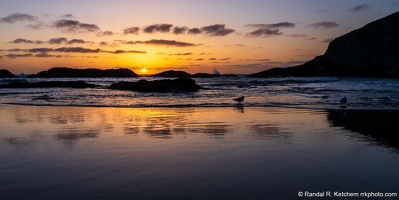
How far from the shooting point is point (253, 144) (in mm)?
8133

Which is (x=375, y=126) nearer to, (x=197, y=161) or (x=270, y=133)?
(x=270, y=133)

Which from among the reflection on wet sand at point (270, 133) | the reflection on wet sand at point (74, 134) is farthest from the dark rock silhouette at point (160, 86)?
the reflection on wet sand at point (270, 133)

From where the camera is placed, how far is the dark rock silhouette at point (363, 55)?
107 meters

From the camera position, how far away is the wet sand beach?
4980 mm

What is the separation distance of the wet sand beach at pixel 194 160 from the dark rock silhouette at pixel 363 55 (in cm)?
9874

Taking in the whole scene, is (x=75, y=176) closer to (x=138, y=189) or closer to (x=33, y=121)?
(x=138, y=189)

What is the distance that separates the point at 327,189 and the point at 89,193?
3.37 metres

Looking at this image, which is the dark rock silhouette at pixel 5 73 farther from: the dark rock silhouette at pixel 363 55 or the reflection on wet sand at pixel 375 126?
the reflection on wet sand at pixel 375 126

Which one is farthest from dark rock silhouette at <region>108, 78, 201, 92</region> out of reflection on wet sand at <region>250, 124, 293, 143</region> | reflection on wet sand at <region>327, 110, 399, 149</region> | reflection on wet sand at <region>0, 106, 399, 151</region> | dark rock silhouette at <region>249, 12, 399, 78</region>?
dark rock silhouette at <region>249, 12, 399, 78</region>

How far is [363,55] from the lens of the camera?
118m

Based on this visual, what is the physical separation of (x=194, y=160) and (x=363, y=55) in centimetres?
12614

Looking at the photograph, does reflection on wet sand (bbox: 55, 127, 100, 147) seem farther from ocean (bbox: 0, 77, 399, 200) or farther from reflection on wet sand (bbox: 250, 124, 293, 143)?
reflection on wet sand (bbox: 250, 124, 293, 143)

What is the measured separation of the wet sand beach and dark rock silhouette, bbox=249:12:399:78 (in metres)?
98.7

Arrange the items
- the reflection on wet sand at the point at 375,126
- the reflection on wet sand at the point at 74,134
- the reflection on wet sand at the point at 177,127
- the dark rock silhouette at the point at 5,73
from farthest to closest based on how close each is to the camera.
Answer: the dark rock silhouette at the point at 5,73, the reflection on wet sand at the point at 177,127, the reflection on wet sand at the point at 375,126, the reflection on wet sand at the point at 74,134
